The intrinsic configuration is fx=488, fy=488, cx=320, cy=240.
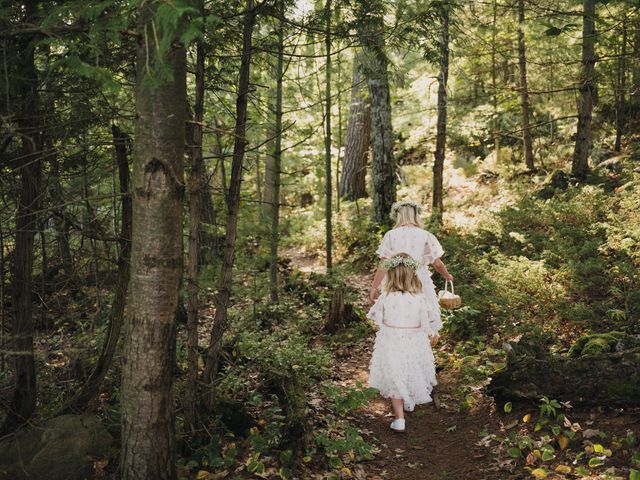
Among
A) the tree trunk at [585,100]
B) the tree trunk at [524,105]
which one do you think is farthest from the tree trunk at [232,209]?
the tree trunk at [524,105]

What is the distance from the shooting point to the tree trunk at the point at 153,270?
323cm

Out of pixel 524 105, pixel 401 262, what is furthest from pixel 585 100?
pixel 401 262

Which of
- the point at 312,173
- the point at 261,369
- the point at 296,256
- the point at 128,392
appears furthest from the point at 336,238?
the point at 128,392

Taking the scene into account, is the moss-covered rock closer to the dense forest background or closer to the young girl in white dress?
the dense forest background

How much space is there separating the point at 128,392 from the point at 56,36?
7.87 feet

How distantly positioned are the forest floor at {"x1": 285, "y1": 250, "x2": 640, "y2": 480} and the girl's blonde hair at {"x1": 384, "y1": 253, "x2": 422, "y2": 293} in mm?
1447

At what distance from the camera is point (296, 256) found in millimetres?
15523

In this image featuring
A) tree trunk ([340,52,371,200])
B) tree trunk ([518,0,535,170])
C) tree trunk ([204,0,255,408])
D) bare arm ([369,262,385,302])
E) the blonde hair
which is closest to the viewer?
tree trunk ([204,0,255,408])

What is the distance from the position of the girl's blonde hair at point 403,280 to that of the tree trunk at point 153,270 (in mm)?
3107

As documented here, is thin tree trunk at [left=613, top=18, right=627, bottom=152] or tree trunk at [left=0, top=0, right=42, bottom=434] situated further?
thin tree trunk at [left=613, top=18, right=627, bottom=152]

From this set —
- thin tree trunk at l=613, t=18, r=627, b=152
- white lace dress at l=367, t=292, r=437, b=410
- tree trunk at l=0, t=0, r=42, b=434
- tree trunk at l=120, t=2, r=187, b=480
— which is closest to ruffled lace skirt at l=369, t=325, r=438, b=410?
white lace dress at l=367, t=292, r=437, b=410

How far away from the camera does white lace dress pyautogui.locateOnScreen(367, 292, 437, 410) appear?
5.93m

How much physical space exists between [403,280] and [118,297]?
10.6 feet

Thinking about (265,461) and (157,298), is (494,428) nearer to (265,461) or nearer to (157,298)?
(265,461)
